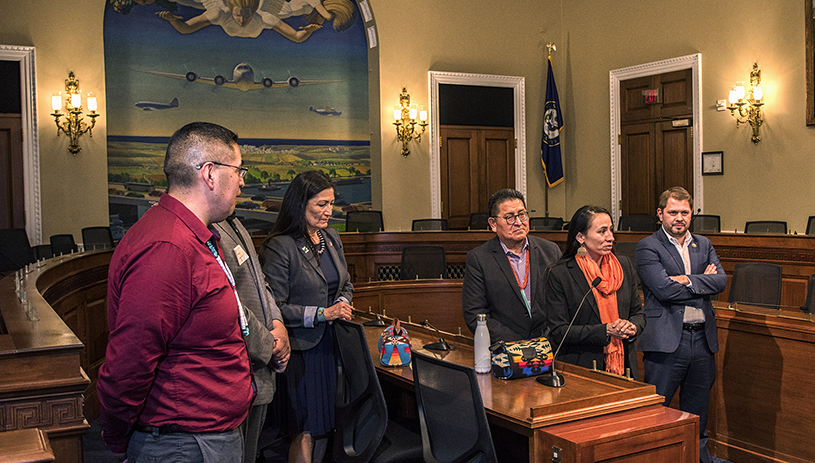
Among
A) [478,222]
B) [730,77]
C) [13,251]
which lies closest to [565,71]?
[730,77]

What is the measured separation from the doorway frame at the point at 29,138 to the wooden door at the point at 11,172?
0.09 m

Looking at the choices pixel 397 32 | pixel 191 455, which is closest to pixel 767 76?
pixel 397 32

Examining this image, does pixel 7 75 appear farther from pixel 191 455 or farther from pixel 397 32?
pixel 191 455

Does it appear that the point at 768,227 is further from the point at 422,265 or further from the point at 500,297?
the point at 500,297

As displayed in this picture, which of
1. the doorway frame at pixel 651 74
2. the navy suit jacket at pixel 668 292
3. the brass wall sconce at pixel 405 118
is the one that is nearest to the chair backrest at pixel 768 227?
the doorway frame at pixel 651 74

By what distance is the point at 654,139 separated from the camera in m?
9.75

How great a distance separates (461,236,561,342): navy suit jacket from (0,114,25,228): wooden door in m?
7.02

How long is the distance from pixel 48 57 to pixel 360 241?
13.9ft

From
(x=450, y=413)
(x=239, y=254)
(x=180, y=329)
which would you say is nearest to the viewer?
(x=180, y=329)

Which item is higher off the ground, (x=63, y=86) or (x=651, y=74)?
(x=651, y=74)

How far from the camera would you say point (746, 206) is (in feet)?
28.6

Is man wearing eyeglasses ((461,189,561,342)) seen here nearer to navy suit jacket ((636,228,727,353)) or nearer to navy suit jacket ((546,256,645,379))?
navy suit jacket ((546,256,645,379))

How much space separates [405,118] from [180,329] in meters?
8.41

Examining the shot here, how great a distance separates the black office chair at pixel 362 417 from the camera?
9.25ft
